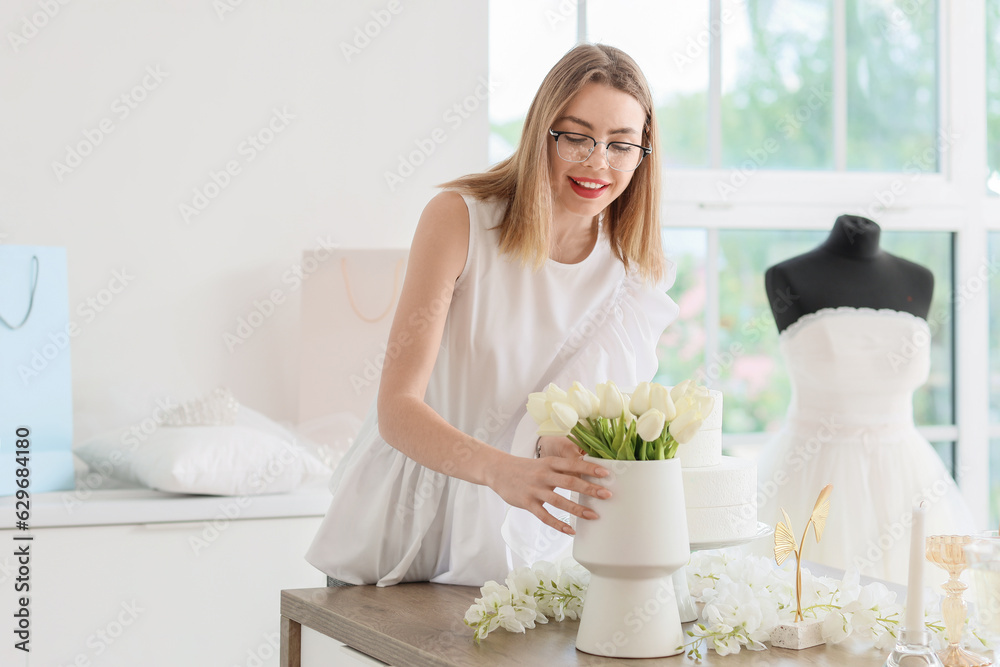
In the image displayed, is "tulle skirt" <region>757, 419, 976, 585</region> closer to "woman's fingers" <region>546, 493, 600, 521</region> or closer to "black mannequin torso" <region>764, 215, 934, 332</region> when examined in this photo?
"black mannequin torso" <region>764, 215, 934, 332</region>

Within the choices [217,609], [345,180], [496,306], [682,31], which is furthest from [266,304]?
[682,31]

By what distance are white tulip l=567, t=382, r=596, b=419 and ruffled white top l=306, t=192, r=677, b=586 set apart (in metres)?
0.32

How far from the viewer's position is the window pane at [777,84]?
317 centimetres

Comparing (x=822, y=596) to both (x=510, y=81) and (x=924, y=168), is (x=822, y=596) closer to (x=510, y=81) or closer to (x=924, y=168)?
(x=510, y=81)

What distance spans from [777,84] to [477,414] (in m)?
2.42

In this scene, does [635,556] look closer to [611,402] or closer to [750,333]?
[611,402]

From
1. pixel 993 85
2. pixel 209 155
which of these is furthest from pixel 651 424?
pixel 993 85

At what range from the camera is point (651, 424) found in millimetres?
813

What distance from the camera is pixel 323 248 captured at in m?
2.49

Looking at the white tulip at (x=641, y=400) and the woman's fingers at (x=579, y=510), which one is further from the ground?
the white tulip at (x=641, y=400)

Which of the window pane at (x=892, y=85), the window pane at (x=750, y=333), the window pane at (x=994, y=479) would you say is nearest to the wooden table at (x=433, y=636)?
the window pane at (x=750, y=333)

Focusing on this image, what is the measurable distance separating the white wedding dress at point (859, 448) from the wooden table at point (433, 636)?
142 cm

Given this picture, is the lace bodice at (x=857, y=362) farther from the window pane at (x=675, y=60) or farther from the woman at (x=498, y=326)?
the woman at (x=498, y=326)

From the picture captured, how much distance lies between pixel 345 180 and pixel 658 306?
4.66 feet
